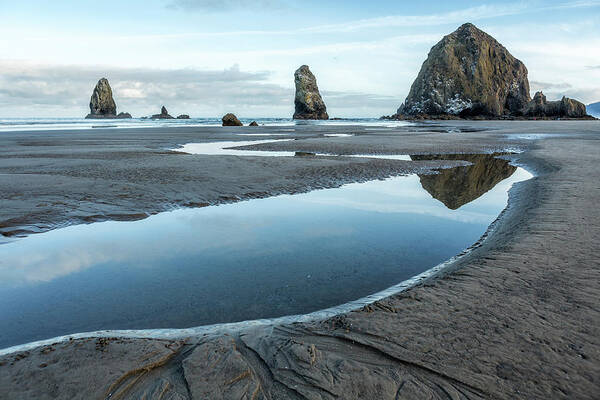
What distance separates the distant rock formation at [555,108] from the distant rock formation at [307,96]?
62.0 m

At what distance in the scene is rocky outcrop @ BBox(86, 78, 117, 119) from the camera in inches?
5103

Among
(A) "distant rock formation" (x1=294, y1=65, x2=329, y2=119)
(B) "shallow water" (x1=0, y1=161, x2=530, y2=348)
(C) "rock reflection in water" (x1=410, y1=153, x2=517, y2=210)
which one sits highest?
(A) "distant rock formation" (x1=294, y1=65, x2=329, y2=119)

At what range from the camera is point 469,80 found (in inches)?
4749

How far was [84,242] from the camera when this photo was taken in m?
6.48

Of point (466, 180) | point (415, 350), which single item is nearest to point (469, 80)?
point (466, 180)

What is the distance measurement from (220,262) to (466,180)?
986 cm

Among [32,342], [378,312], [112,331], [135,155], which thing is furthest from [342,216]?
[135,155]

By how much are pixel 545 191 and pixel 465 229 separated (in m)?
3.12

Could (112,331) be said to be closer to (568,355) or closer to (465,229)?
(568,355)

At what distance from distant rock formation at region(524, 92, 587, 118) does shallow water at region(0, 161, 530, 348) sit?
10943cm

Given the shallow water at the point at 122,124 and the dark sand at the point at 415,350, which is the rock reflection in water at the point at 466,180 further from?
the shallow water at the point at 122,124

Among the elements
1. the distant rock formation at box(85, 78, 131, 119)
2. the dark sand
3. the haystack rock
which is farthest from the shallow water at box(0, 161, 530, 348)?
the distant rock formation at box(85, 78, 131, 119)

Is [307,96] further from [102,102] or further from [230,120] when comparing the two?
[230,120]

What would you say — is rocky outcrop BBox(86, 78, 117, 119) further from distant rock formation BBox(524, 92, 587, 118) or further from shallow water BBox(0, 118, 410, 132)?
distant rock formation BBox(524, 92, 587, 118)
